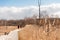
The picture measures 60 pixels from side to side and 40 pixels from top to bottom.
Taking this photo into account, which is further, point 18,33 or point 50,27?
point 18,33

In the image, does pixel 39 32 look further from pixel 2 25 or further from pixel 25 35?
pixel 2 25

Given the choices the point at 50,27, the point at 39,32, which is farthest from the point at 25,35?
the point at 50,27

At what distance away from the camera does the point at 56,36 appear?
5.20 m

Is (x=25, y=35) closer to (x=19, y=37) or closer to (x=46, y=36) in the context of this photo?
(x=19, y=37)

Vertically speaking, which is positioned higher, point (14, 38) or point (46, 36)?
point (46, 36)

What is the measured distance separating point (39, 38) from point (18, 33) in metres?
1.97

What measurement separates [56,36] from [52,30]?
0.21 meters

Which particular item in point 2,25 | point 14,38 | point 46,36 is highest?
point 46,36

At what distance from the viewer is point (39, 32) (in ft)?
19.3

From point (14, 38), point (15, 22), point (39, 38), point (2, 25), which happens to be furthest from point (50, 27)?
point (2, 25)

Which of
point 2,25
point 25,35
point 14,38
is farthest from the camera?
point 2,25

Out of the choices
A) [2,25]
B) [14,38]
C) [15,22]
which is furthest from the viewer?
[2,25]

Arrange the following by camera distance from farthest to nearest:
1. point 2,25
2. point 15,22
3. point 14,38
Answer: point 2,25
point 15,22
point 14,38

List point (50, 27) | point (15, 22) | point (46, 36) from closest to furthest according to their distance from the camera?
point (50, 27), point (46, 36), point (15, 22)
